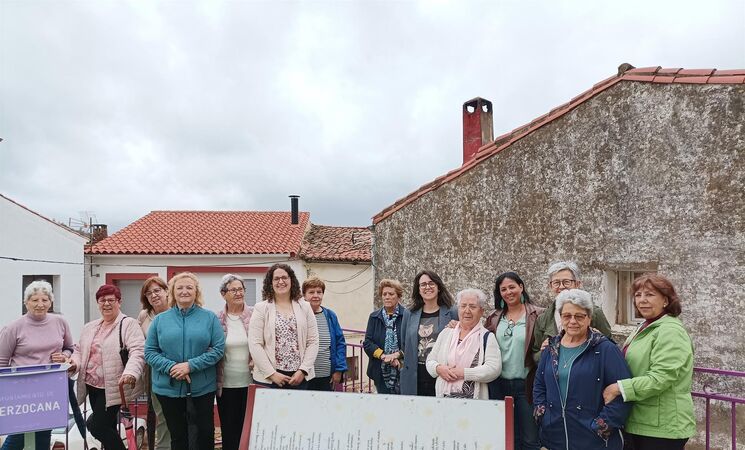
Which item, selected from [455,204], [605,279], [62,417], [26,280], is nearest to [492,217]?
[455,204]

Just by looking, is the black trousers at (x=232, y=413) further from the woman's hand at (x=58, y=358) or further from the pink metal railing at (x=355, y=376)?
the pink metal railing at (x=355, y=376)

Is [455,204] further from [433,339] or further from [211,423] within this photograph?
[211,423]

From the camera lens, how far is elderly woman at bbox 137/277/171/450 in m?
4.27

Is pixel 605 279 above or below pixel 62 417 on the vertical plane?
above

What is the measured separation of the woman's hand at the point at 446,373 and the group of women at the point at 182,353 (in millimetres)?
1075

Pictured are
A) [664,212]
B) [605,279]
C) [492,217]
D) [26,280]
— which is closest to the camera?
[664,212]

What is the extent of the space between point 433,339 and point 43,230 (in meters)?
16.5

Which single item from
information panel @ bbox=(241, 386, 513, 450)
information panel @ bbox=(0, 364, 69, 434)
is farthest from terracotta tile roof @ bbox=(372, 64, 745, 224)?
information panel @ bbox=(0, 364, 69, 434)

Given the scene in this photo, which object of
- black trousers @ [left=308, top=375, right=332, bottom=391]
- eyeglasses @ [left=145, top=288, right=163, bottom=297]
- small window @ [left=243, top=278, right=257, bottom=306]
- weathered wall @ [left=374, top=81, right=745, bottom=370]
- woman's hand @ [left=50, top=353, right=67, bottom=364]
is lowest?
small window @ [left=243, top=278, right=257, bottom=306]

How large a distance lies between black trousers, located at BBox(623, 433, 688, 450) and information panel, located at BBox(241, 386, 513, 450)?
2.48ft

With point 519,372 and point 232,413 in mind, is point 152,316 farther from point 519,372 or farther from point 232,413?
point 519,372

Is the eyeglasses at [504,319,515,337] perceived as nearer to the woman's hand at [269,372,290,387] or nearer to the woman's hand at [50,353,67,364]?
the woman's hand at [269,372,290,387]

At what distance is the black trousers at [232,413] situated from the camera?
13.6ft

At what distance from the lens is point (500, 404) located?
9.74ft
